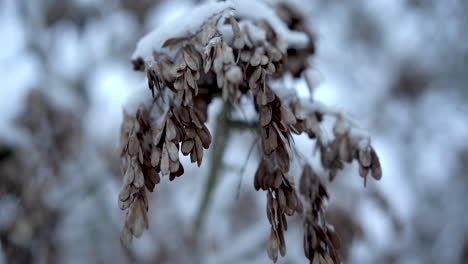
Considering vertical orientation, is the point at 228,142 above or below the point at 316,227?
above

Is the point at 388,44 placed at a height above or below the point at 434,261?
above

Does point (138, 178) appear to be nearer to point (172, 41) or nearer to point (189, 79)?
point (189, 79)

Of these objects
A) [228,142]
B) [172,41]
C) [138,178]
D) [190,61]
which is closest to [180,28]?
[172,41]

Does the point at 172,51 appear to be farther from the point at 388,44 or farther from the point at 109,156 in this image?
the point at 388,44

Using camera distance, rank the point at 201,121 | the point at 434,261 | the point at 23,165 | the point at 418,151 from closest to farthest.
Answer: the point at 201,121 < the point at 23,165 < the point at 434,261 < the point at 418,151

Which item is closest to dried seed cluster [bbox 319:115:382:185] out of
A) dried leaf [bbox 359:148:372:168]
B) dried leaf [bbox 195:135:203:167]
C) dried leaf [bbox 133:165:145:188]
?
dried leaf [bbox 359:148:372:168]

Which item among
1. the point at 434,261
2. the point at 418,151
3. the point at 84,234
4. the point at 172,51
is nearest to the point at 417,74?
the point at 418,151

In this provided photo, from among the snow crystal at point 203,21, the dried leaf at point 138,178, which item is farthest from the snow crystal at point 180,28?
the dried leaf at point 138,178
